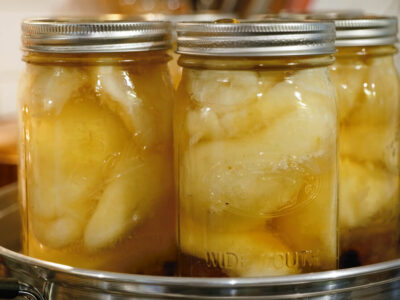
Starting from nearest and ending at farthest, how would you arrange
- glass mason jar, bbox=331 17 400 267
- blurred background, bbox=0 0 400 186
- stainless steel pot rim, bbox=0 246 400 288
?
stainless steel pot rim, bbox=0 246 400 288
glass mason jar, bbox=331 17 400 267
blurred background, bbox=0 0 400 186

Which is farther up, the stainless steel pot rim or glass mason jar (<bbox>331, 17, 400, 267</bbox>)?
glass mason jar (<bbox>331, 17, 400, 267</bbox>)

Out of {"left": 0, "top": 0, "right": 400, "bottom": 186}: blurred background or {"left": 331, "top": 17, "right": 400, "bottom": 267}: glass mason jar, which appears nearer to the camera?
{"left": 331, "top": 17, "right": 400, "bottom": 267}: glass mason jar

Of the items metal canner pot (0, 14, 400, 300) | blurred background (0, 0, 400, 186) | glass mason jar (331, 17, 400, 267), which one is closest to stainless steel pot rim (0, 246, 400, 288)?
metal canner pot (0, 14, 400, 300)

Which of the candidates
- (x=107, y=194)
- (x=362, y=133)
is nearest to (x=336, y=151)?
(x=362, y=133)

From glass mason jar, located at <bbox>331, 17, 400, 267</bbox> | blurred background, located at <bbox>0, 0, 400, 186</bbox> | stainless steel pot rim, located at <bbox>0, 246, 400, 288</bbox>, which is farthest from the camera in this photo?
blurred background, located at <bbox>0, 0, 400, 186</bbox>

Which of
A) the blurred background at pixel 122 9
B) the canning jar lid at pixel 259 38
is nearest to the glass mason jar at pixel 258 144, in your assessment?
the canning jar lid at pixel 259 38

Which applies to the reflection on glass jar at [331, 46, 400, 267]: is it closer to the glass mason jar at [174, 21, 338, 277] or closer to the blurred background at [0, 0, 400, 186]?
the glass mason jar at [174, 21, 338, 277]

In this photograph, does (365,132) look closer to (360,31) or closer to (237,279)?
(360,31)

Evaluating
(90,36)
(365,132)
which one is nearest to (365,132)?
(365,132)
